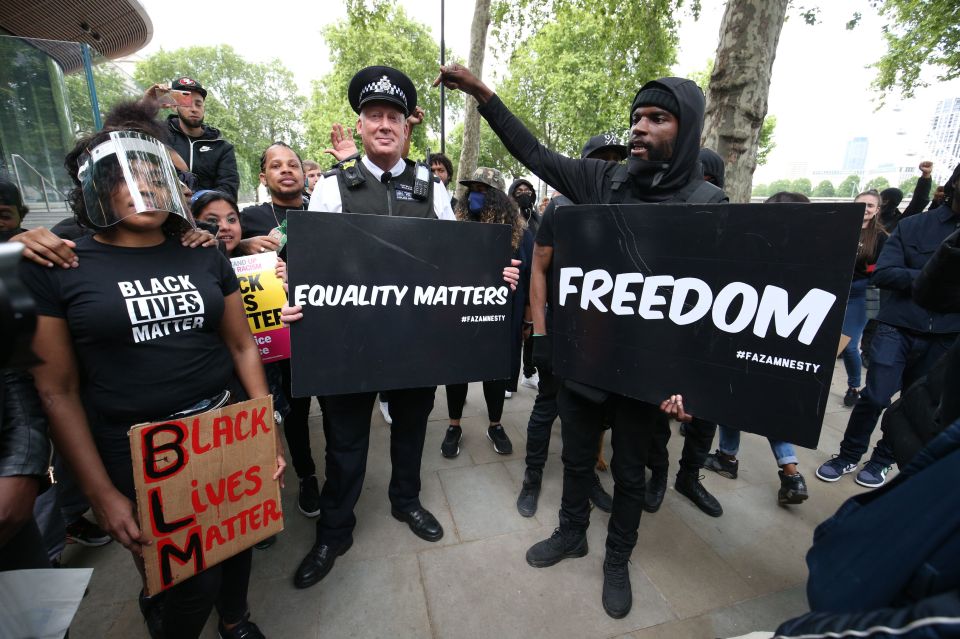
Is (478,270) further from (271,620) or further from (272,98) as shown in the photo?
(272,98)

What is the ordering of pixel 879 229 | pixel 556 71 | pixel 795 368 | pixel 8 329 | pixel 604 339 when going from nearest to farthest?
pixel 8 329 → pixel 795 368 → pixel 604 339 → pixel 879 229 → pixel 556 71

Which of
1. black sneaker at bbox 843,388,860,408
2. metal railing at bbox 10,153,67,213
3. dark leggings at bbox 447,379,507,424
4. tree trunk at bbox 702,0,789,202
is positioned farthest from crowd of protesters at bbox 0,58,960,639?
metal railing at bbox 10,153,67,213

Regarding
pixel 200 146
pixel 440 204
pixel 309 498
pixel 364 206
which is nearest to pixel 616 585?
pixel 309 498

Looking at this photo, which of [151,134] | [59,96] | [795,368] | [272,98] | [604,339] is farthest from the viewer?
[272,98]

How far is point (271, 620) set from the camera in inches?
77.2

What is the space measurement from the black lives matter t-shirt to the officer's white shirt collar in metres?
0.92

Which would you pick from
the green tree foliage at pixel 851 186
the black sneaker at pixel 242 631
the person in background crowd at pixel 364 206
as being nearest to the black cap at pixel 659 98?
the person in background crowd at pixel 364 206

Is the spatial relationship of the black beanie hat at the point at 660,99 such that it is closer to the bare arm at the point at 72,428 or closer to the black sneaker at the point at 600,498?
the black sneaker at the point at 600,498

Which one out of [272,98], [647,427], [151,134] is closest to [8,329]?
[151,134]

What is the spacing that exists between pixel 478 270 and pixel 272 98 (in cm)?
4448

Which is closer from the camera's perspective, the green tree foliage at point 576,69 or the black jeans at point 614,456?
the black jeans at point 614,456

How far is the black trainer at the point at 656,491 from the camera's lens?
9.25 ft

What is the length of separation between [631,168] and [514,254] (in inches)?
56.6

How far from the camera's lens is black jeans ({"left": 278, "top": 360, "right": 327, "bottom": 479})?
2.73 m
